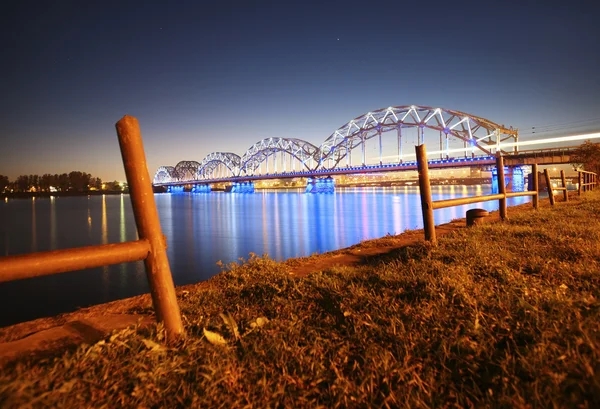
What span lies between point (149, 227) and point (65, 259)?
→ 0.53 meters

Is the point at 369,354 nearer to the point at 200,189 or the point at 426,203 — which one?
the point at 426,203

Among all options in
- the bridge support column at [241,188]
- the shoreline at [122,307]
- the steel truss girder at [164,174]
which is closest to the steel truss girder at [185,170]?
the steel truss girder at [164,174]

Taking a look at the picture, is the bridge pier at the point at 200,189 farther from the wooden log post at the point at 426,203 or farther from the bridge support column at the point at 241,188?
the wooden log post at the point at 426,203

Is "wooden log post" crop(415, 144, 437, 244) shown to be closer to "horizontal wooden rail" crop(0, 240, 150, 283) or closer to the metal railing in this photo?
the metal railing

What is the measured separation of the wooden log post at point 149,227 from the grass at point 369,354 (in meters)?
0.15

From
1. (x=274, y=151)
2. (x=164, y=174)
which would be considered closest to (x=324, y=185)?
(x=274, y=151)

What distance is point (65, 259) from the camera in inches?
74.9

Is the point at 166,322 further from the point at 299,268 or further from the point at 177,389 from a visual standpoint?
the point at 299,268

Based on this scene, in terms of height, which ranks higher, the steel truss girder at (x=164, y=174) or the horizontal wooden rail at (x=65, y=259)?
the steel truss girder at (x=164, y=174)

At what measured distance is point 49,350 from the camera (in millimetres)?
2227

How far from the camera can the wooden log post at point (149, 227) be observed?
89.7 inches

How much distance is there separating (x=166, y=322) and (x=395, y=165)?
7183 centimetres

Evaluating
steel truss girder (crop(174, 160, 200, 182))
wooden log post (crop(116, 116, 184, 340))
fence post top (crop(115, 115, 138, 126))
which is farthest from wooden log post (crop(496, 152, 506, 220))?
steel truss girder (crop(174, 160, 200, 182))

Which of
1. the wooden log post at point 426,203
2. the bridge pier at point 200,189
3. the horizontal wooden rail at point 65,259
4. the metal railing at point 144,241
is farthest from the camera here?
the bridge pier at point 200,189
